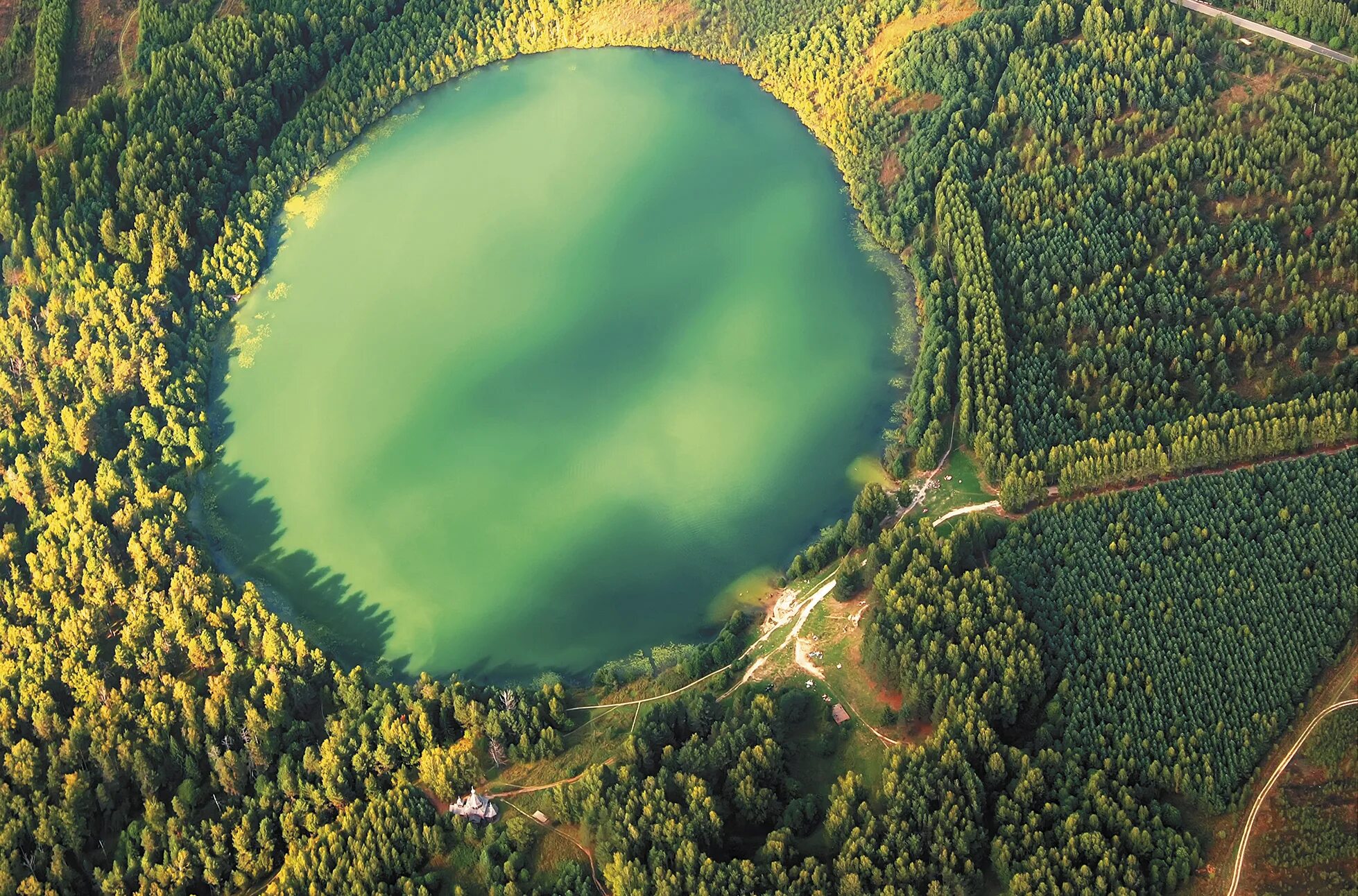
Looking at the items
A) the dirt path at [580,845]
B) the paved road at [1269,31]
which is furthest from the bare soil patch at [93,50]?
the paved road at [1269,31]

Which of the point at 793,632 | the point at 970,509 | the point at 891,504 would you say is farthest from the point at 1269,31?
the point at 793,632

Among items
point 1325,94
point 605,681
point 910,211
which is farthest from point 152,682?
point 1325,94

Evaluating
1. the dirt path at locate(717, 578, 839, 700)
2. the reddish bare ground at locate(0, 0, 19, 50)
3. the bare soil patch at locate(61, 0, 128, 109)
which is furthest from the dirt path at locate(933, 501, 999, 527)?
the reddish bare ground at locate(0, 0, 19, 50)

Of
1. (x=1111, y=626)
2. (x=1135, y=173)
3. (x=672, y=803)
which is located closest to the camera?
(x=672, y=803)

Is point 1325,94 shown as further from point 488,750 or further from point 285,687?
point 285,687

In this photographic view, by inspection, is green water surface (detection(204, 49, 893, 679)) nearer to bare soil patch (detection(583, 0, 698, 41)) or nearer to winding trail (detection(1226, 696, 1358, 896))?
bare soil patch (detection(583, 0, 698, 41))

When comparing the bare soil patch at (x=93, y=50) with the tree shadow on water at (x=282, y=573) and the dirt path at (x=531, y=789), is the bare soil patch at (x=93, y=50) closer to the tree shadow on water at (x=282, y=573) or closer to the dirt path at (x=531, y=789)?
the tree shadow on water at (x=282, y=573)
